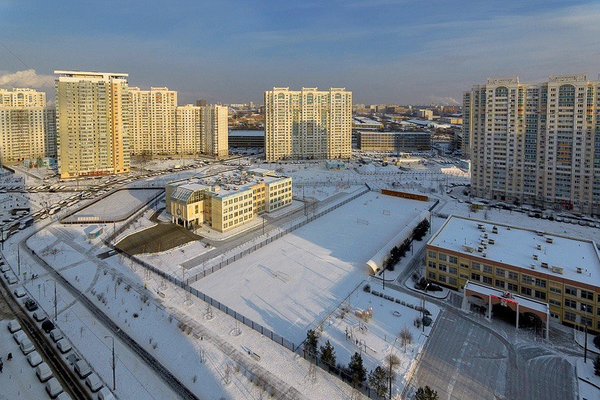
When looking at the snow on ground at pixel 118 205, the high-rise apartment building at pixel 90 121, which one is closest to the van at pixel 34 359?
the snow on ground at pixel 118 205

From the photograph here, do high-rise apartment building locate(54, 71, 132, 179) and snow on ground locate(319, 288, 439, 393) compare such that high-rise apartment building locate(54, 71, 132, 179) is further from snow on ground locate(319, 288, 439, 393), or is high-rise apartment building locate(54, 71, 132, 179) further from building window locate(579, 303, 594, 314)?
building window locate(579, 303, 594, 314)

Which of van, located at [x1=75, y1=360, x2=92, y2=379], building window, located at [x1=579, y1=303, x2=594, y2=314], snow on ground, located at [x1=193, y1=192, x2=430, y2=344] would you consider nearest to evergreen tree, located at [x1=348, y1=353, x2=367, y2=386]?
snow on ground, located at [x1=193, y1=192, x2=430, y2=344]

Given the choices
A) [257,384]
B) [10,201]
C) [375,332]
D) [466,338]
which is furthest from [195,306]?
[10,201]

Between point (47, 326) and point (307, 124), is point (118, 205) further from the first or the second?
point (307, 124)

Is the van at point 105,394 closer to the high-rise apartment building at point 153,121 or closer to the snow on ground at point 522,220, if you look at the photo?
the snow on ground at point 522,220

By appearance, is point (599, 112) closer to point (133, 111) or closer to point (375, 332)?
point (375, 332)

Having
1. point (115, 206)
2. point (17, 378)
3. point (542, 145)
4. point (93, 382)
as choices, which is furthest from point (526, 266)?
point (115, 206)
